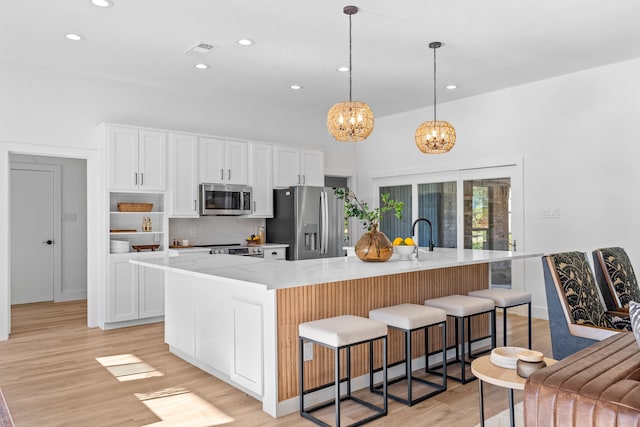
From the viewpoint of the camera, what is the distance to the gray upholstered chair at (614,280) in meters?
3.42

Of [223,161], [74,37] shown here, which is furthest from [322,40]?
[223,161]

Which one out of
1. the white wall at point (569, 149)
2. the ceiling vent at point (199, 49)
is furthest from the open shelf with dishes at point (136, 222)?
the white wall at point (569, 149)

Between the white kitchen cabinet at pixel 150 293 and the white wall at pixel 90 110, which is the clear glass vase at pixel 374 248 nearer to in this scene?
the white kitchen cabinet at pixel 150 293

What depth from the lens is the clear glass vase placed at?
347 centimetres

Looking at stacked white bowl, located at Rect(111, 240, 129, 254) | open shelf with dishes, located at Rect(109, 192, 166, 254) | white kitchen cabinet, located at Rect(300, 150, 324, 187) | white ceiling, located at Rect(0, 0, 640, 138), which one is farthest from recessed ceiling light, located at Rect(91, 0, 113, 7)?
white kitchen cabinet, located at Rect(300, 150, 324, 187)

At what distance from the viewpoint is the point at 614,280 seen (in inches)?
135

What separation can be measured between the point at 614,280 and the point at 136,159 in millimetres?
4807

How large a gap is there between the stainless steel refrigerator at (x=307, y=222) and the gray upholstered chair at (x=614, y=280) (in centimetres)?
366

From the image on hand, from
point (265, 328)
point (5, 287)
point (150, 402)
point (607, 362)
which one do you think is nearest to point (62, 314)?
point (5, 287)

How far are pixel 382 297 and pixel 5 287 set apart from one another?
12.8 feet

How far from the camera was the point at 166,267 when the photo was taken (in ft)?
10.4

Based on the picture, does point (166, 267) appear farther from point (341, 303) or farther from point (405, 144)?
point (405, 144)

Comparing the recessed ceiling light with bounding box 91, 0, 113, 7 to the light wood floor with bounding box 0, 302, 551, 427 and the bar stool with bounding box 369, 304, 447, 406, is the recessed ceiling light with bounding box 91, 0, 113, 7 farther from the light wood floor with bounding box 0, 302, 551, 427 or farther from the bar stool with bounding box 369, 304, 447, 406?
the bar stool with bounding box 369, 304, 447, 406

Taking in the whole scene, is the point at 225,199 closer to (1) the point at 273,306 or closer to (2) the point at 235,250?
(2) the point at 235,250
